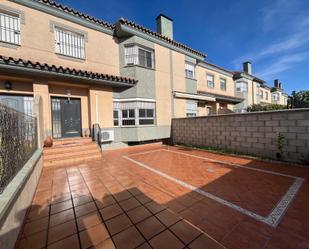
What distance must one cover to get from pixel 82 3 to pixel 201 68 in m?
12.5

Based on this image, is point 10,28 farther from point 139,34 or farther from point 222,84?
point 222,84

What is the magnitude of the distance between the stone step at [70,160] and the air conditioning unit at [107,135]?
1882 mm

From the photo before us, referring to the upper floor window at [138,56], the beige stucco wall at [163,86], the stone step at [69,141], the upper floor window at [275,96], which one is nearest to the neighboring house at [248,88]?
the upper floor window at [275,96]

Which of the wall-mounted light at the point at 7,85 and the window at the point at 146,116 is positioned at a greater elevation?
the wall-mounted light at the point at 7,85

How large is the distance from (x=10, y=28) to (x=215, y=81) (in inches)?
729

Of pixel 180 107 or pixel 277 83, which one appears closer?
pixel 180 107

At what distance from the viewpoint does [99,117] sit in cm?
988

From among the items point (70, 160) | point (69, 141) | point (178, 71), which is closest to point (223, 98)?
point (178, 71)

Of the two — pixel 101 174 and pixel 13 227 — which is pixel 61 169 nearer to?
pixel 101 174

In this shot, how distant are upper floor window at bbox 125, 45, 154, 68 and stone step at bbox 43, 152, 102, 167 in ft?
22.8

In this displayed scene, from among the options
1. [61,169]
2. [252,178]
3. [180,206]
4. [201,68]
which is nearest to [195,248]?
[180,206]

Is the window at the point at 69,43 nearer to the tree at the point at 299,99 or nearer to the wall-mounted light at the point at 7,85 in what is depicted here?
the wall-mounted light at the point at 7,85

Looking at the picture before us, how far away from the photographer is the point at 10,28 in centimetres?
757

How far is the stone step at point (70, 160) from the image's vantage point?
21.9 ft
